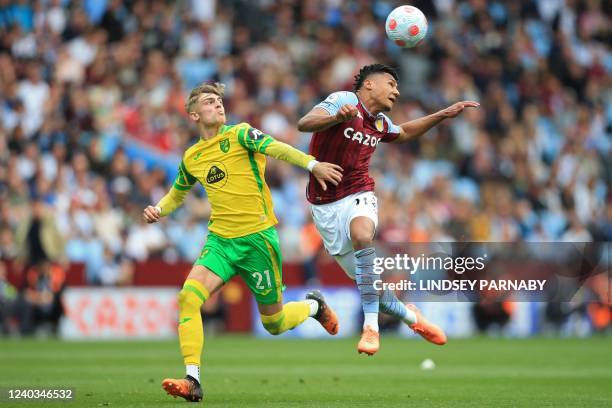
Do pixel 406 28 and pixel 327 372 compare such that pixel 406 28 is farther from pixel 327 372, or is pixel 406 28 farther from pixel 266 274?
pixel 327 372

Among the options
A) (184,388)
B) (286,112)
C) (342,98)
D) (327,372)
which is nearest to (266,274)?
(184,388)

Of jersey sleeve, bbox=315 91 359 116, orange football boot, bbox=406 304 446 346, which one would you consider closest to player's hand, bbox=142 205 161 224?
jersey sleeve, bbox=315 91 359 116

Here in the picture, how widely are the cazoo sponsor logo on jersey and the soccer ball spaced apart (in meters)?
0.93

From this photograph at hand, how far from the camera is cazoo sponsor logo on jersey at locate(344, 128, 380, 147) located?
1095 centimetres

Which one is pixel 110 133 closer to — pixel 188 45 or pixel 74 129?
pixel 74 129

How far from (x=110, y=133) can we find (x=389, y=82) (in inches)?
488

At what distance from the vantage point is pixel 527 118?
24.9 metres

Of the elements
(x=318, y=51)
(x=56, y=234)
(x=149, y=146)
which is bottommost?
(x=56, y=234)

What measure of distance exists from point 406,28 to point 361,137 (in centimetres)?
110

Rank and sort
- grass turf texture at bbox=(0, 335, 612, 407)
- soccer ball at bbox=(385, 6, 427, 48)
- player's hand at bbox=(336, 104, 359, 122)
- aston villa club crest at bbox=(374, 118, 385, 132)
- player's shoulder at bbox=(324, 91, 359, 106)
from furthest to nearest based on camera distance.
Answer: aston villa club crest at bbox=(374, 118, 385, 132) < soccer ball at bbox=(385, 6, 427, 48) < player's shoulder at bbox=(324, 91, 359, 106) < grass turf texture at bbox=(0, 335, 612, 407) < player's hand at bbox=(336, 104, 359, 122)

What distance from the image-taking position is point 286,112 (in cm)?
2369

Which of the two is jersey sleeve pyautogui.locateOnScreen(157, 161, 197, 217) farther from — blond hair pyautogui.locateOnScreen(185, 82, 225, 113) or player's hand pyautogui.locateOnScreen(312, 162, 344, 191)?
player's hand pyautogui.locateOnScreen(312, 162, 344, 191)

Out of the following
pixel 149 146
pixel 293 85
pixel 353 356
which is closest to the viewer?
pixel 353 356

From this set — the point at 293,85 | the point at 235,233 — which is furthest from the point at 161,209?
the point at 293,85
